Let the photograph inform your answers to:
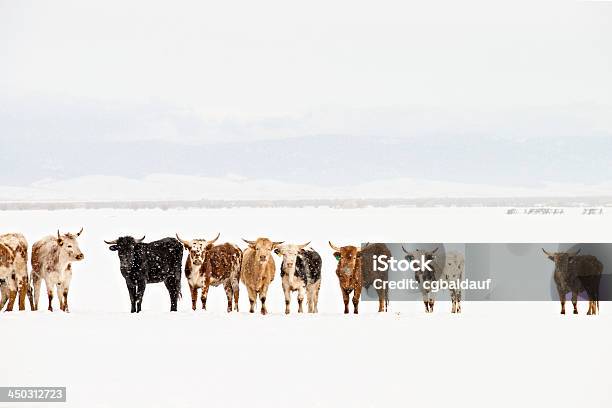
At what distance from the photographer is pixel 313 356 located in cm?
818

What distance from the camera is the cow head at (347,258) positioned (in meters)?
10.2

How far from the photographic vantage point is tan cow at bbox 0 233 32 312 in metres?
10.2

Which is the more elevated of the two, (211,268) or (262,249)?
(262,249)

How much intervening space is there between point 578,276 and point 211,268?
16.2ft

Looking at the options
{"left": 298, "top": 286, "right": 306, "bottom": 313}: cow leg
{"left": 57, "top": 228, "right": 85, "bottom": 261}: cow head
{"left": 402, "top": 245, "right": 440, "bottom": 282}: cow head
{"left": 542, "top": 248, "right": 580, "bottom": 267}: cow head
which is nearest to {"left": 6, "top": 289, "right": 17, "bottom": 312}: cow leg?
{"left": 57, "top": 228, "right": 85, "bottom": 261}: cow head

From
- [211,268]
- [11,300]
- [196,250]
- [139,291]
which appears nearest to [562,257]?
[211,268]

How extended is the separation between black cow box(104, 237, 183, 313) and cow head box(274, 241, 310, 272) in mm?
1484

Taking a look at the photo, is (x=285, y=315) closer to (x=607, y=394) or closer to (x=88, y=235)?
(x=607, y=394)

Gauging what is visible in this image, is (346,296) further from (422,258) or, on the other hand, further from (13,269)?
(13,269)

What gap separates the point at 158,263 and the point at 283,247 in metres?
1.80

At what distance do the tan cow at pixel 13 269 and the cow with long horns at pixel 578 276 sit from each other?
725cm

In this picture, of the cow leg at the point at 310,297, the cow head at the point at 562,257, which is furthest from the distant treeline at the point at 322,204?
the cow head at the point at 562,257

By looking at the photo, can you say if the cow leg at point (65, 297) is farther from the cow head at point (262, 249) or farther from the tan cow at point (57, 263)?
the cow head at point (262, 249)

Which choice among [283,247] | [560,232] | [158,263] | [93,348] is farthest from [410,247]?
[560,232]
